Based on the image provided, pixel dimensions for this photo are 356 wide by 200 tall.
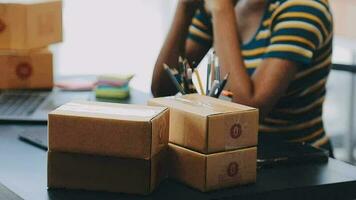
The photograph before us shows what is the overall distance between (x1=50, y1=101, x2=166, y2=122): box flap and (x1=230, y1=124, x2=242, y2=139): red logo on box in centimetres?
12

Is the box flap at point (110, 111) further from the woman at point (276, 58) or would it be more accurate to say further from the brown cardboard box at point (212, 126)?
the woman at point (276, 58)

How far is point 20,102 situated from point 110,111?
83 centimetres

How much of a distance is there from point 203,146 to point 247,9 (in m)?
0.92

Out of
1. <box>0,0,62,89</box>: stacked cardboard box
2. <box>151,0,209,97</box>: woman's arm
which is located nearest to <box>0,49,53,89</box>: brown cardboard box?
<box>0,0,62,89</box>: stacked cardboard box

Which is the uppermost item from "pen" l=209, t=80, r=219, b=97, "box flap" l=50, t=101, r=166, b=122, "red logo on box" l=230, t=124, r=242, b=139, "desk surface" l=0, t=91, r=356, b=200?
"pen" l=209, t=80, r=219, b=97

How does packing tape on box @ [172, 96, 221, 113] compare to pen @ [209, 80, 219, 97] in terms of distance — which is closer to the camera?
packing tape on box @ [172, 96, 221, 113]

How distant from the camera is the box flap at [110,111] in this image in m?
1.03

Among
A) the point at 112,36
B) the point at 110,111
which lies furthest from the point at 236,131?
the point at 112,36

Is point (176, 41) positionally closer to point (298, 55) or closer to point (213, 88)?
point (298, 55)

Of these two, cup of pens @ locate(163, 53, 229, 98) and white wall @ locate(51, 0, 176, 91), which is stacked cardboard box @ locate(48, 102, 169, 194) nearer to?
cup of pens @ locate(163, 53, 229, 98)

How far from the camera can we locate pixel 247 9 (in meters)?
1.89

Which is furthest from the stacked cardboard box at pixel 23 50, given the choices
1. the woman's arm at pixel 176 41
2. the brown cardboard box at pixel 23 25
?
the woman's arm at pixel 176 41

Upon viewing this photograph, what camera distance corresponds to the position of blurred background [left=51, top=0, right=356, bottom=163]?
8.99 ft

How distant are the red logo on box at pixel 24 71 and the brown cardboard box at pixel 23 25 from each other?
0.05 m
